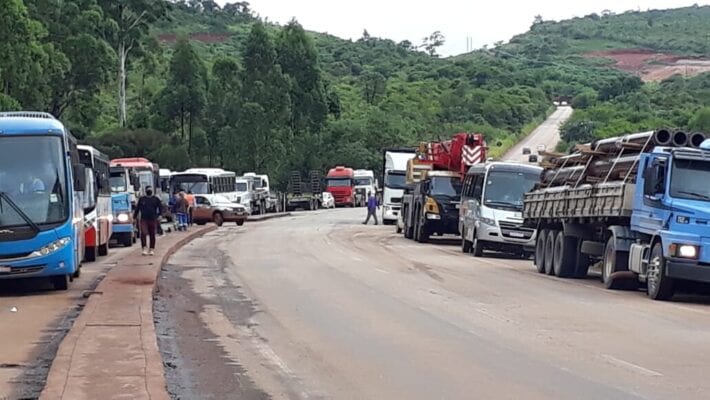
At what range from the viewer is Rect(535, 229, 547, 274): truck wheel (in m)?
28.2

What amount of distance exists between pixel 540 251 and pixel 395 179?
2634 cm

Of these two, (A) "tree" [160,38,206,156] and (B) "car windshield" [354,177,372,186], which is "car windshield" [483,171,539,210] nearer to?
(A) "tree" [160,38,206,156]

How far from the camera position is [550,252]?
90.6 feet

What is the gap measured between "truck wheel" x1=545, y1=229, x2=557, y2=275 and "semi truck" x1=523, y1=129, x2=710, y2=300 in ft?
0.08

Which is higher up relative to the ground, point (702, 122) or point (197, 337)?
point (702, 122)

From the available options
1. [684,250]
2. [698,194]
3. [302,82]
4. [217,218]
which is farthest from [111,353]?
[302,82]

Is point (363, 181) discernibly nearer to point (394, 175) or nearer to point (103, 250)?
point (394, 175)

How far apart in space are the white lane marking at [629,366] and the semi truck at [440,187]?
1011 inches

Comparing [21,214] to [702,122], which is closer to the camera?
[21,214]

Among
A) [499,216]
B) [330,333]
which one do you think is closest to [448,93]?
[499,216]

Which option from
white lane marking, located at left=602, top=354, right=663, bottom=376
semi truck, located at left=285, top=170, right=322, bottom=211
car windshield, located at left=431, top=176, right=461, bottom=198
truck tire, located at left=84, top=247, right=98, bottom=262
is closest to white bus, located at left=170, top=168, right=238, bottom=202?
car windshield, located at left=431, top=176, right=461, bottom=198

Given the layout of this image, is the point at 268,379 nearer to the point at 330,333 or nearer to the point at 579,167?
the point at 330,333

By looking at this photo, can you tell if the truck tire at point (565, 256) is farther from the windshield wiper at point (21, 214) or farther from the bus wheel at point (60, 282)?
the windshield wiper at point (21, 214)

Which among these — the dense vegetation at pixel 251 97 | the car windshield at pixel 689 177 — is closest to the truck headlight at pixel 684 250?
the car windshield at pixel 689 177
